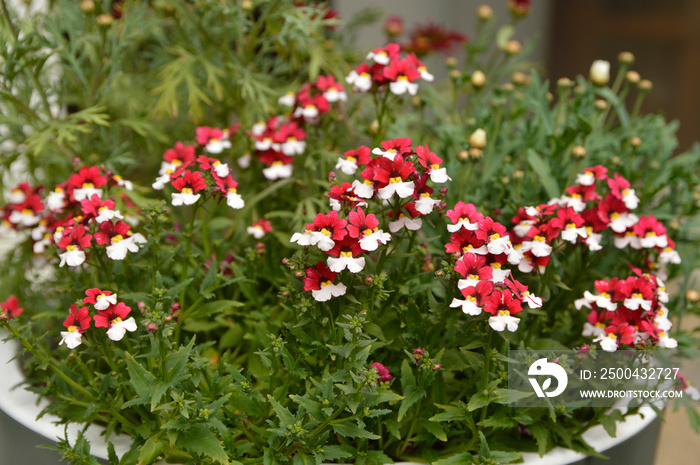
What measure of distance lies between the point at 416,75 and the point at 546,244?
1.03 feet

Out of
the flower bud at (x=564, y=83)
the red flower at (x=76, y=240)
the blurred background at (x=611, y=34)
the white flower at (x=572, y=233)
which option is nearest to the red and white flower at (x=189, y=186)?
the red flower at (x=76, y=240)

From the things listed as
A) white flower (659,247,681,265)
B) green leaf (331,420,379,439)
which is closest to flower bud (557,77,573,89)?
white flower (659,247,681,265)

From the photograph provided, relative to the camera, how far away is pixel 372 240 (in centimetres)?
64

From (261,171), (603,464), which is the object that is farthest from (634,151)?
(261,171)

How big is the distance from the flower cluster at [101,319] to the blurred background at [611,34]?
1.71 m

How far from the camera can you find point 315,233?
25.0 inches

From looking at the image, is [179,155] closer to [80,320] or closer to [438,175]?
[80,320]

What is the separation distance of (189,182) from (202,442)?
30 cm

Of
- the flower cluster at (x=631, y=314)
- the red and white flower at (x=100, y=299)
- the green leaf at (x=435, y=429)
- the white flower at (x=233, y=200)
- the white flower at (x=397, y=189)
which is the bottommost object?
the green leaf at (x=435, y=429)

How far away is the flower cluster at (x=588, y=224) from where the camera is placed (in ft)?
2.50

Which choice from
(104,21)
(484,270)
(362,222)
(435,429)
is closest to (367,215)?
(362,222)

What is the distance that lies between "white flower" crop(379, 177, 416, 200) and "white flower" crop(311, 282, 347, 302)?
0.11 meters

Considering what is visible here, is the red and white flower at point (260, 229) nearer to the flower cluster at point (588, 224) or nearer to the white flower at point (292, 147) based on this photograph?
the white flower at point (292, 147)

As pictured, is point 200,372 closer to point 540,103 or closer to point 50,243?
point 50,243
